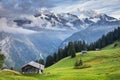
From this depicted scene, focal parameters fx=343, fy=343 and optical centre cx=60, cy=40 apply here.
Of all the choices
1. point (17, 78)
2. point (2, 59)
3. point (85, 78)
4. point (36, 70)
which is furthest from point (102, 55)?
point (17, 78)

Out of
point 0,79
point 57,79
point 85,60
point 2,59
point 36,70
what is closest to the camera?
point 0,79

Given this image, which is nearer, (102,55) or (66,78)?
(66,78)

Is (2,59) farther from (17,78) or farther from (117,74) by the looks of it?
(117,74)

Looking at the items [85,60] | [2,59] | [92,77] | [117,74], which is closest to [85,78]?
[92,77]

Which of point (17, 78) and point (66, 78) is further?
point (66, 78)

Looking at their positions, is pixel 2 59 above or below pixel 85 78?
above

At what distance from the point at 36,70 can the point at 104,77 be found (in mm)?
50612

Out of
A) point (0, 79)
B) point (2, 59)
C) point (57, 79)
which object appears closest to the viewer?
point (0, 79)

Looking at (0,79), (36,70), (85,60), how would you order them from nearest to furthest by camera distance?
1. (0,79)
2. (36,70)
3. (85,60)

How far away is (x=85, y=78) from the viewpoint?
103 metres

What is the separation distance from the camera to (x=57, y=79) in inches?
3979

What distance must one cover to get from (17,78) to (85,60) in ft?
308

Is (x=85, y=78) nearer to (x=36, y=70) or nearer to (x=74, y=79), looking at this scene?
(x=74, y=79)

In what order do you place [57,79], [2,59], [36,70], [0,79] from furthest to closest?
[36,70] → [2,59] → [57,79] → [0,79]
